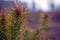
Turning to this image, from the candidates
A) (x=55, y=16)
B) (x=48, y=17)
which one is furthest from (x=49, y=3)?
(x=48, y=17)

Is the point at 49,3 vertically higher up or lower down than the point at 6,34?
lower down

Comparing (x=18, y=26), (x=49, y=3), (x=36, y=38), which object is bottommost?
(x=49, y=3)

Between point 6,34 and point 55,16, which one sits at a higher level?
point 6,34

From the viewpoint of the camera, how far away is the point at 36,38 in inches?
36.4

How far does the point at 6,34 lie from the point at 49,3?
13632 millimetres

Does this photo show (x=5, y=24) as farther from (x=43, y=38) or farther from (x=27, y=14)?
(x=43, y=38)

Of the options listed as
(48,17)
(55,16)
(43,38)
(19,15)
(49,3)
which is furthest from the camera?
(49,3)

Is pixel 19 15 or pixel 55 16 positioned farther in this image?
pixel 55 16

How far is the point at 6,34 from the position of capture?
0.75 metres

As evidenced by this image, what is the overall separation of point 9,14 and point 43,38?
222 millimetres

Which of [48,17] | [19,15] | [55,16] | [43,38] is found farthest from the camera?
[55,16]

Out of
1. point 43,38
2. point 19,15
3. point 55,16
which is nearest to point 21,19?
point 19,15

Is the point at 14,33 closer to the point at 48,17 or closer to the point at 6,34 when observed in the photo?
the point at 6,34

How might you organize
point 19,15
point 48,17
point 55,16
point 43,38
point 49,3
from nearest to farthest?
point 19,15 → point 43,38 → point 48,17 → point 55,16 → point 49,3
